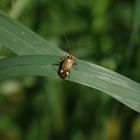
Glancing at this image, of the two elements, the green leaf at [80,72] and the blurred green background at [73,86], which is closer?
the green leaf at [80,72]

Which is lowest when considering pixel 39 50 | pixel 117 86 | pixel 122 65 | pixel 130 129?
pixel 117 86

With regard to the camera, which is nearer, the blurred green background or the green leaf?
the green leaf

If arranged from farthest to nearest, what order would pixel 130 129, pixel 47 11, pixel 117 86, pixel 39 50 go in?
pixel 47 11 < pixel 130 129 < pixel 39 50 < pixel 117 86

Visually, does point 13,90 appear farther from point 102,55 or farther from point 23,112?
point 102,55

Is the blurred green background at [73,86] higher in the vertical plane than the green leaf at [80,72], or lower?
higher

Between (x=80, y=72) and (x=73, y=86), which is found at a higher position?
(x=73, y=86)

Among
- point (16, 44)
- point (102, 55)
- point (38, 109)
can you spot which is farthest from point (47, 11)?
point (16, 44)

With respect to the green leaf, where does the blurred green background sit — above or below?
above

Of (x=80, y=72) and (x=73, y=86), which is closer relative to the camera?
(x=80, y=72)
